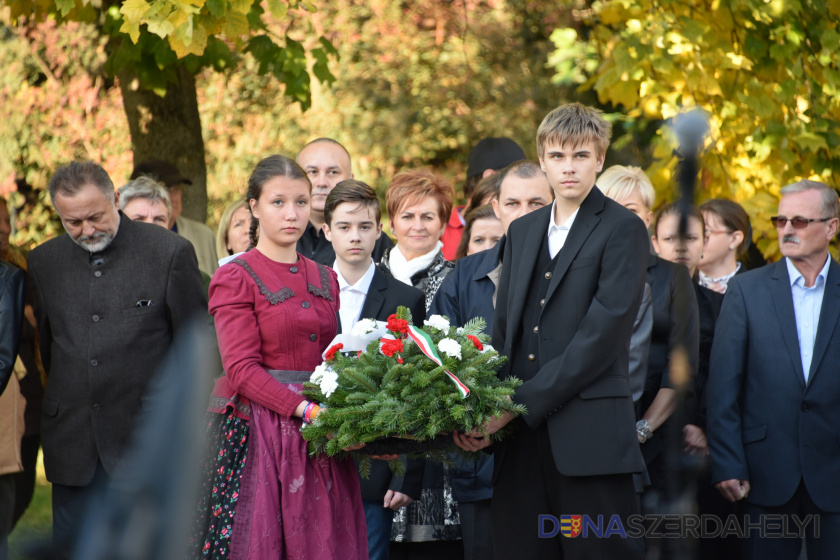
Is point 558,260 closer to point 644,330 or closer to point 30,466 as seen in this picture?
point 644,330

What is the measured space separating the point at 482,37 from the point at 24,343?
12.8m

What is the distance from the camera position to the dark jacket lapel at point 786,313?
4.78m

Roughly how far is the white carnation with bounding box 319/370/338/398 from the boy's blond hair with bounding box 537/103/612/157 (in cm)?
124

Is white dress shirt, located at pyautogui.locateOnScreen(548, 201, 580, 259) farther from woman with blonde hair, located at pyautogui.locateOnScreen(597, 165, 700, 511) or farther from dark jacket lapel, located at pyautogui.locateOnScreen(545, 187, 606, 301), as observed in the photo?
woman with blonde hair, located at pyautogui.locateOnScreen(597, 165, 700, 511)

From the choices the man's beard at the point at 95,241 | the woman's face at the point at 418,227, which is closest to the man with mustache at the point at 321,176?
the woman's face at the point at 418,227

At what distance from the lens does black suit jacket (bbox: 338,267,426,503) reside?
4480 mm

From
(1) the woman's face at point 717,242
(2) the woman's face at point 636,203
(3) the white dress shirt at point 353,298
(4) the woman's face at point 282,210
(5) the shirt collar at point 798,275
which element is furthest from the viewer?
(1) the woman's face at point 717,242

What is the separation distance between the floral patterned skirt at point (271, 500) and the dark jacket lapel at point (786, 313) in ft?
7.98

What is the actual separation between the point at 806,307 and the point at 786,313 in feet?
0.44

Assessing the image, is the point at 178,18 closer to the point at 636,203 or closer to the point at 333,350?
the point at 333,350

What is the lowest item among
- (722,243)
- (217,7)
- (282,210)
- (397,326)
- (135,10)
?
(397,326)

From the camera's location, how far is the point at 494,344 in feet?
12.8

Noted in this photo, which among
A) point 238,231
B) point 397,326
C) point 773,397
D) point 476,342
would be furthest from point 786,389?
point 238,231

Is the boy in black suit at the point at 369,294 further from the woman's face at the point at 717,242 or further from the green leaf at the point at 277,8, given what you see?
the woman's face at the point at 717,242
